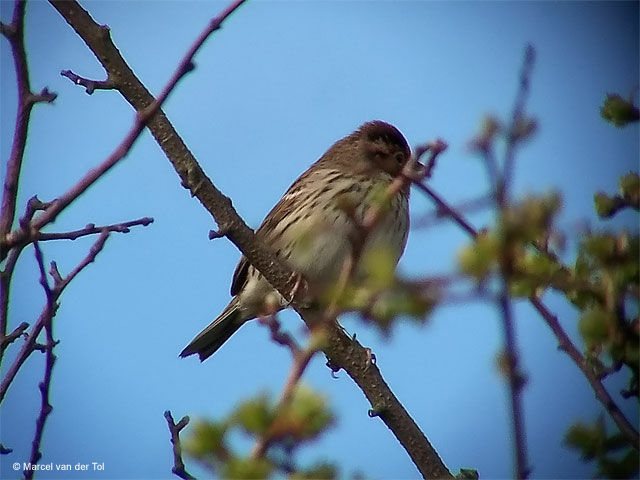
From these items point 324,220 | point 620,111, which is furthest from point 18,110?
point 324,220

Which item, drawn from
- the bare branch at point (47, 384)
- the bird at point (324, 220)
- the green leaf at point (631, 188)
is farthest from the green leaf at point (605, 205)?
the bird at point (324, 220)

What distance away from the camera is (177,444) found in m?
3.78

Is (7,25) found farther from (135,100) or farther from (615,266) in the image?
(615,266)

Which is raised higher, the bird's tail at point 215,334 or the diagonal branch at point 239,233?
the bird's tail at point 215,334

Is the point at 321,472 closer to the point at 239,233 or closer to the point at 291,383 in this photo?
the point at 291,383

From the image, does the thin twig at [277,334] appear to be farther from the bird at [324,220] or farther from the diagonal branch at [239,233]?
the bird at [324,220]

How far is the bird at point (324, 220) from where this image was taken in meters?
6.26

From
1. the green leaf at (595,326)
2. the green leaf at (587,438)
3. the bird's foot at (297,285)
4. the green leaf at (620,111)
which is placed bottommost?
the green leaf at (587,438)

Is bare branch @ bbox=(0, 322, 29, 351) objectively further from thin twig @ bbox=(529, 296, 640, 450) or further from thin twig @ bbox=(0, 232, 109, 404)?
thin twig @ bbox=(529, 296, 640, 450)

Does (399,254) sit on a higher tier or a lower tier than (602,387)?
higher

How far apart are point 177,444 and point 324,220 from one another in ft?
9.50

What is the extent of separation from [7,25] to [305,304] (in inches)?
86.7

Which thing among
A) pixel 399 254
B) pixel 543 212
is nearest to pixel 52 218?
pixel 543 212

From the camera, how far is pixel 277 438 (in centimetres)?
193
